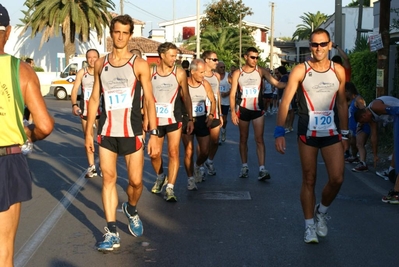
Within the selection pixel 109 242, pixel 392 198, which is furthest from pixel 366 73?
pixel 109 242

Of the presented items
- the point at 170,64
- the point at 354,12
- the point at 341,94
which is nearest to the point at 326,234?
the point at 341,94

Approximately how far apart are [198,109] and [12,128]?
667 cm

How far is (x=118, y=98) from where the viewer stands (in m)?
7.07

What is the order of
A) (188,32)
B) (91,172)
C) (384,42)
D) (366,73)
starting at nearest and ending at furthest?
(91,172) → (384,42) → (366,73) → (188,32)

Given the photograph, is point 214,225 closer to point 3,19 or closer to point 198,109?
point 198,109

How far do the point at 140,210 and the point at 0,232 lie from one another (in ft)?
15.2

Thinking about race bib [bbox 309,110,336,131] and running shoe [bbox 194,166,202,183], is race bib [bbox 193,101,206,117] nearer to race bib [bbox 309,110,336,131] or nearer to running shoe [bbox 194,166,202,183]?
running shoe [bbox 194,166,202,183]

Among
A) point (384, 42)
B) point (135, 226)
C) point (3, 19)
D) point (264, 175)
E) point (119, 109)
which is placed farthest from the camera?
point (384, 42)

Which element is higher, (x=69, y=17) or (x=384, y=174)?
(x=69, y=17)

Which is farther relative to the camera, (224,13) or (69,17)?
(224,13)

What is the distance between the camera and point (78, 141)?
57.1 feet

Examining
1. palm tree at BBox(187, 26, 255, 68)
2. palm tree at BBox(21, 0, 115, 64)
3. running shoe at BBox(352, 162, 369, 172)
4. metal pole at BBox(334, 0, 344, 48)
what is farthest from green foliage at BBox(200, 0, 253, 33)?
running shoe at BBox(352, 162, 369, 172)

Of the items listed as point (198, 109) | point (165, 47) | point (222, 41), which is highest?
point (222, 41)

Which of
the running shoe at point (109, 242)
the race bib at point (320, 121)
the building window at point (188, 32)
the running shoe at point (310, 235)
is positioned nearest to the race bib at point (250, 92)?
the race bib at point (320, 121)
